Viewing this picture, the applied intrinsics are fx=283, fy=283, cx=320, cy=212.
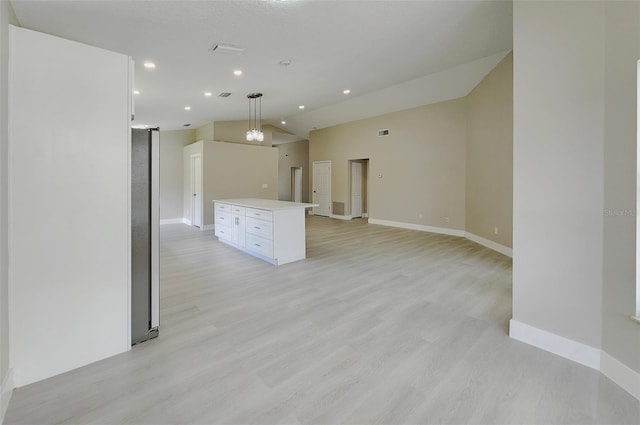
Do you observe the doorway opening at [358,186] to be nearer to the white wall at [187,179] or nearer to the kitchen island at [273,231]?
the white wall at [187,179]

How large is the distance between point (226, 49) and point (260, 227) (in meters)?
2.65

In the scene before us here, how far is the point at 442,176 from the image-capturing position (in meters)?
7.23

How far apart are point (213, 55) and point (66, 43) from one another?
2449mm

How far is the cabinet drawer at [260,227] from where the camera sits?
454 cm

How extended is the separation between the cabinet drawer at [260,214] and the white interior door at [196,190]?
143 inches

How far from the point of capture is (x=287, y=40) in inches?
145

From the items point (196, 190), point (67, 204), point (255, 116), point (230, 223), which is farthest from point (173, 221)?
point (67, 204)

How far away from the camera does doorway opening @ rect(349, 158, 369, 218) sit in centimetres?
1001

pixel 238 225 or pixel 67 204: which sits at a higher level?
pixel 67 204

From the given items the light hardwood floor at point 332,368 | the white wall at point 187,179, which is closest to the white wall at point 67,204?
the light hardwood floor at point 332,368

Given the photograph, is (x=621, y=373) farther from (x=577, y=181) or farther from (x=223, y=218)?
(x=223, y=218)

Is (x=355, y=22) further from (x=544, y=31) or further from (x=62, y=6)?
(x=62, y=6)

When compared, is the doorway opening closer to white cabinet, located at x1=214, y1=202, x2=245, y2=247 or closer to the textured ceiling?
the textured ceiling

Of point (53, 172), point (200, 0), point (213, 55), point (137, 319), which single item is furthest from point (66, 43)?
point (213, 55)
